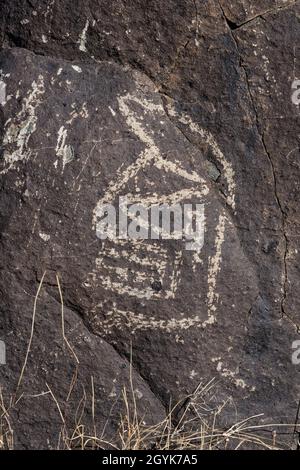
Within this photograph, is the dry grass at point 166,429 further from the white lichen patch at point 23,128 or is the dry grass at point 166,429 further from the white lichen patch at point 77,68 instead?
the white lichen patch at point 77,68

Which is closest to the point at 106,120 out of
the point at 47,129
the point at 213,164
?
the point at 47,129

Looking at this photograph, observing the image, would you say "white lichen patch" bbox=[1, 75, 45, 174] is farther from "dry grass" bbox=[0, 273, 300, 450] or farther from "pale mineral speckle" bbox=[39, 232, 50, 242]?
"dry grass" bbox=[0, 273, 300, 450]

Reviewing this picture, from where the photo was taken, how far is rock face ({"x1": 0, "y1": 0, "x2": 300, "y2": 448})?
2.19 meters

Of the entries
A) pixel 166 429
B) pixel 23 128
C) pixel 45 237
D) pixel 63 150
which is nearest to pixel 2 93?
pixel 23 128

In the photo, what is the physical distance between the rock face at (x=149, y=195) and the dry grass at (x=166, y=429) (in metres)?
0.02

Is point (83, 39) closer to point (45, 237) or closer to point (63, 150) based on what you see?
point (63, 150)

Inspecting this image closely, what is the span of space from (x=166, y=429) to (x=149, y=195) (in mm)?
564

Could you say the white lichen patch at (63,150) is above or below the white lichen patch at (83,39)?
below

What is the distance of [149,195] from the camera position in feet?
7.23

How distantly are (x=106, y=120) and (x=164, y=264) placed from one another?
0.36 metres

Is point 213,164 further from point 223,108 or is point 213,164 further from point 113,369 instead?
point 113,369

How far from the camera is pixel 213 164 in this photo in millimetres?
2277

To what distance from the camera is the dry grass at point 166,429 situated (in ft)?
7.22

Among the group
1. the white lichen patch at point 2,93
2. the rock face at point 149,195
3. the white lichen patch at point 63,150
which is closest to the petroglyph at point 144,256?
the rock face at point 149,195
